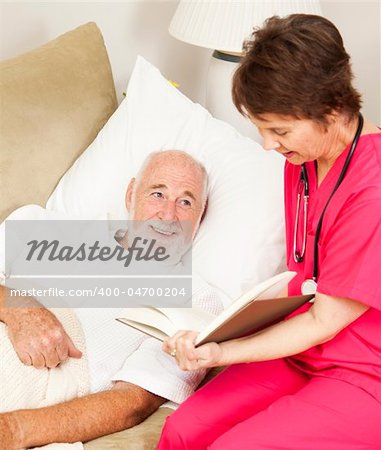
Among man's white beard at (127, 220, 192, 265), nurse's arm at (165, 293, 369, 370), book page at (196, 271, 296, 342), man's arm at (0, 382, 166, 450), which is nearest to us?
book page at (196, 271, 296, 342)

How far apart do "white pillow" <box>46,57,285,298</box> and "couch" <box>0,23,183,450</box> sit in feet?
0.18

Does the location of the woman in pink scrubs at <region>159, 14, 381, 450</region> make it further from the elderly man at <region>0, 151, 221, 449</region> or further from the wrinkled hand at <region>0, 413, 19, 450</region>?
the wrinkled hand at <region>0, 413, 19, 450</region>

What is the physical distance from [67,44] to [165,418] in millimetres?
1173

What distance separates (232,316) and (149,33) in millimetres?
1708

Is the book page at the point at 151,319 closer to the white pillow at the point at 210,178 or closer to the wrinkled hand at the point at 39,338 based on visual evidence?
the wrinkled hand at the point at 39,338

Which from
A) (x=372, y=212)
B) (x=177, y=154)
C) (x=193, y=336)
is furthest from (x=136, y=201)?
(x=372, y=212)

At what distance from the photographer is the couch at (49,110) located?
2.09 metres

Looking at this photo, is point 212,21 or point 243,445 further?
point 212,21

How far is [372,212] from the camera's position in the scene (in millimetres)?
1404

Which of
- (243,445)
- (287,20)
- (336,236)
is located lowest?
(243,445)

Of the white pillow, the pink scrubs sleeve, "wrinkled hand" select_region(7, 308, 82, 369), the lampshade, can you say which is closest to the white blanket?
"wrinkled hand" select_region(7, 308, 82, 369)

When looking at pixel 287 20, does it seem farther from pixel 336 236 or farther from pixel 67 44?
pixel 67 44

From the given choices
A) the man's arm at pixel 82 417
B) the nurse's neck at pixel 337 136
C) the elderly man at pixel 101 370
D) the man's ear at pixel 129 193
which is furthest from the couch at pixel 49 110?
the nurse's neck at pixel 337 136

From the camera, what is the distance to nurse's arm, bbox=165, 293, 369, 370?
1.45m
